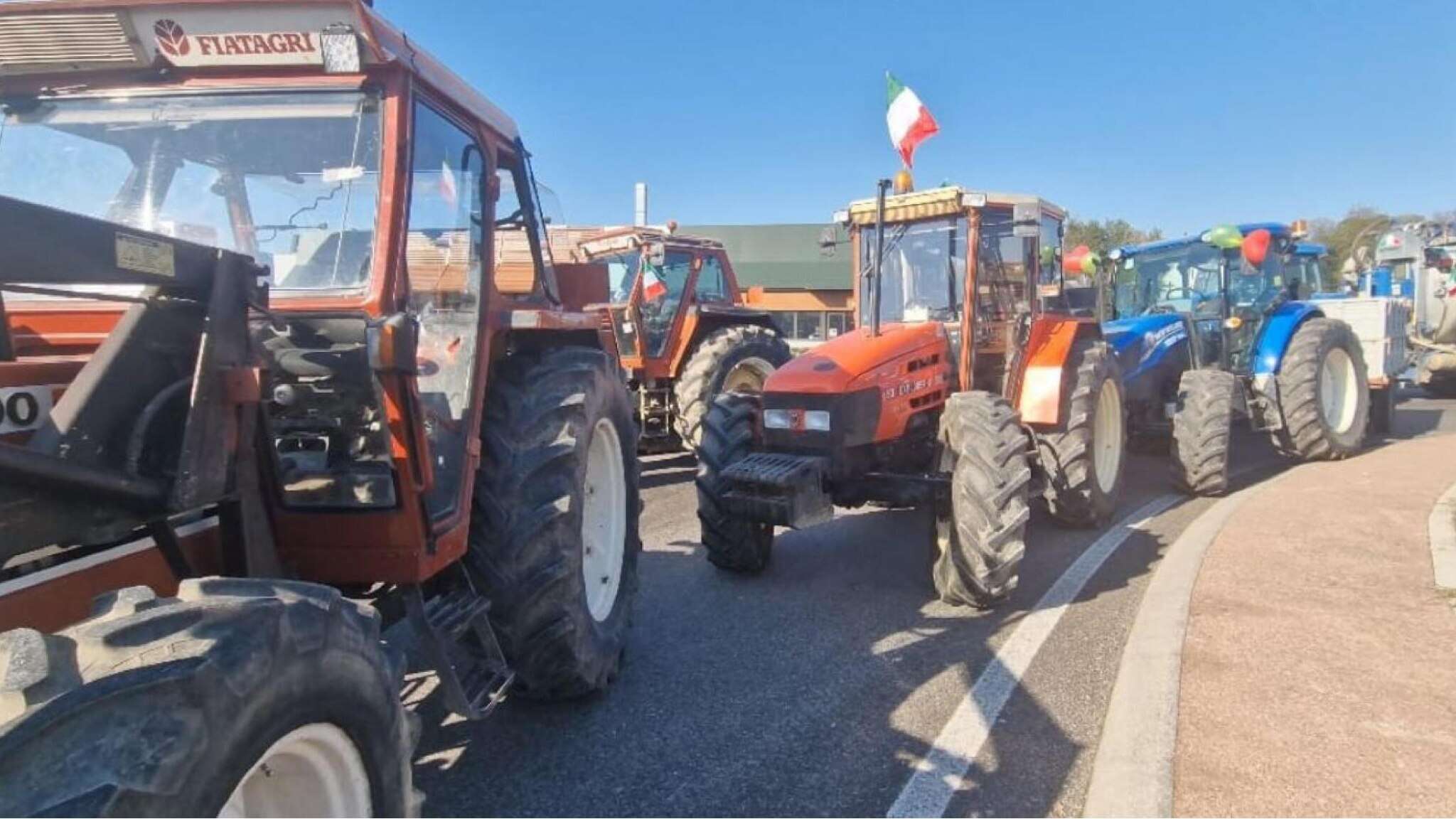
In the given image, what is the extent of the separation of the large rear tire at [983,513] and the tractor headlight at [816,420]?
0.74 m

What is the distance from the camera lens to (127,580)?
6.93 ft

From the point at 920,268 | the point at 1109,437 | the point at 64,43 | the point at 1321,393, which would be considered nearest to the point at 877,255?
the point at 920,268

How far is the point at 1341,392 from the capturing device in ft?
32.5

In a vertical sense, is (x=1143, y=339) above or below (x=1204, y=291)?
below

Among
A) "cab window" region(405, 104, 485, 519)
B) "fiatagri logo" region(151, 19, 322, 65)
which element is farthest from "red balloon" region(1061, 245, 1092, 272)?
"fiatagri logo" region(151, 19, 322, 65)

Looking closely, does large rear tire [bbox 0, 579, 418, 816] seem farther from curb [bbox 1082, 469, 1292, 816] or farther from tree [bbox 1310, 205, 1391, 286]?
tree [bbox 1310, 205, 1391, 286]

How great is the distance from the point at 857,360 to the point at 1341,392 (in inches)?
293

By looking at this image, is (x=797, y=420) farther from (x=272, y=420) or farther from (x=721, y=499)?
(x=272, y=420)

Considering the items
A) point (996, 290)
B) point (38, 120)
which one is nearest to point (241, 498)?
point (38, 120)

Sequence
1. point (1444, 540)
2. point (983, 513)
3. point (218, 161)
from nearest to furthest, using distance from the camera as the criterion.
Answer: point (218, 161) < point (983, 513) < point (1444, 540)

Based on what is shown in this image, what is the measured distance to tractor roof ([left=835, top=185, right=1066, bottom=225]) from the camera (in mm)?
5750

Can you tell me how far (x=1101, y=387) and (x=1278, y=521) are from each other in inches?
59.8

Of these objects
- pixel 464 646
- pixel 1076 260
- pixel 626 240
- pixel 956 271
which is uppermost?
pixel 626 240

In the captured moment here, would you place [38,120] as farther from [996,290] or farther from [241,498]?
[996,290]
